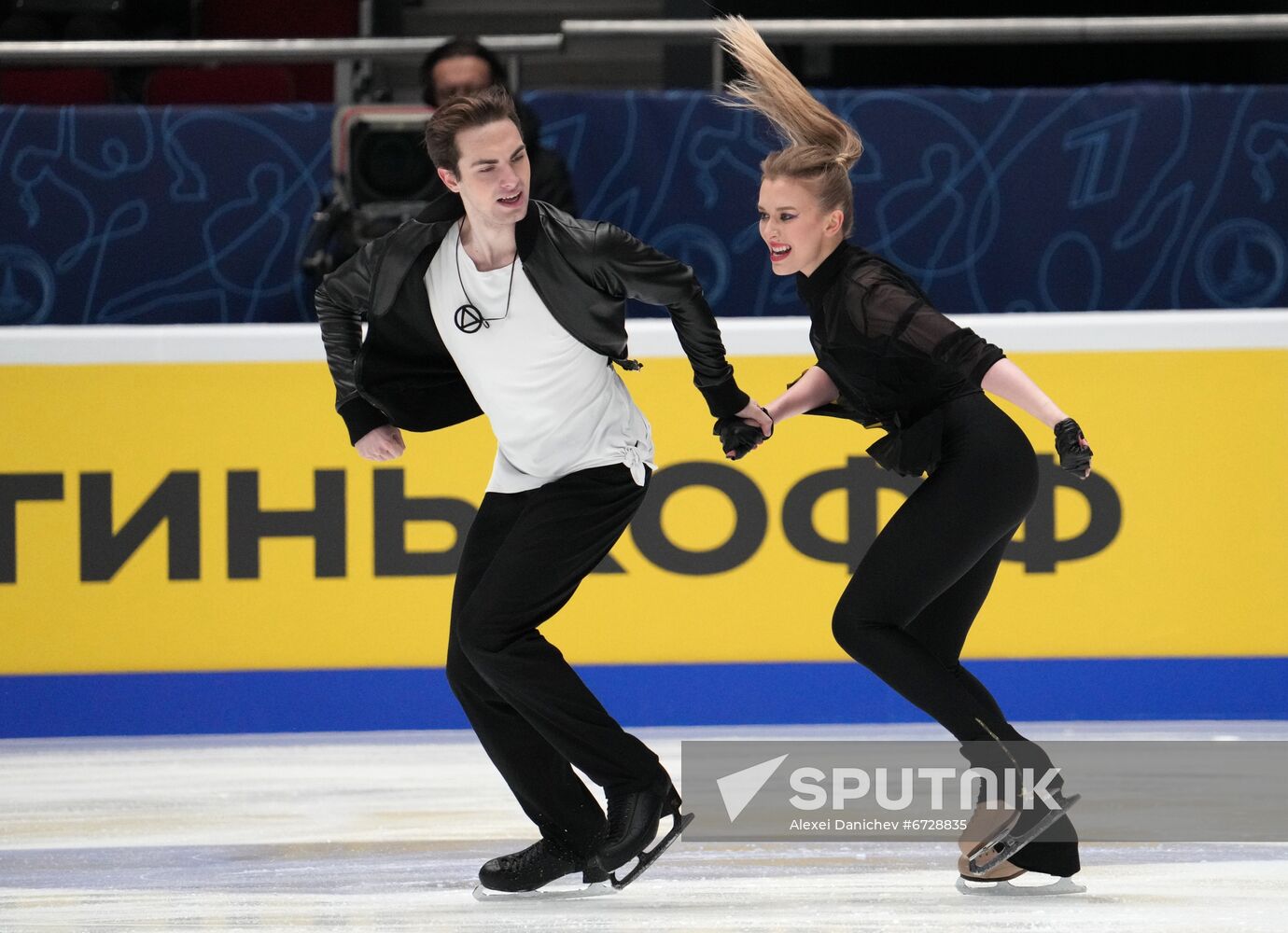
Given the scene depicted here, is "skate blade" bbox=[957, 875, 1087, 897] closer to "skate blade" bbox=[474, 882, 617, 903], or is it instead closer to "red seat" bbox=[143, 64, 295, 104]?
"skate blade" bbox=[474, 882, 617, 903]

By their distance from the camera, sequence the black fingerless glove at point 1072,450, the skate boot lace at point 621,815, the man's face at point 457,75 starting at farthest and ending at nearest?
the man's face at point 457,75
the skate boot lace at point 621,815
the black fingerless glove at point 1072,450

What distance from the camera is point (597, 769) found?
2.74 meters

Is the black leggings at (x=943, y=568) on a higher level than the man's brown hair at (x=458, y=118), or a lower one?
lower

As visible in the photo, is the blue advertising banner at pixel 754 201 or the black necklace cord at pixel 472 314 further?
the blue advertising banner at pixel 754 201

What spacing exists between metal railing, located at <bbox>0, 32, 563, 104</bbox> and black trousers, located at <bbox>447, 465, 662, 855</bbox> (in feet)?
7.18

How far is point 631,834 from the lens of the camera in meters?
2.74

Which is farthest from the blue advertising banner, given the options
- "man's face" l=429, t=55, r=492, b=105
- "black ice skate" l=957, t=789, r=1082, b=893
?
"black ice skate" l=957, t=789, r=1082, b=893

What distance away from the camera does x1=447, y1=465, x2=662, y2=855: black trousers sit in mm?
2686

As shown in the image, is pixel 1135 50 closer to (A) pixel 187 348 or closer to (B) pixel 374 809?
(A) pixel 187 348

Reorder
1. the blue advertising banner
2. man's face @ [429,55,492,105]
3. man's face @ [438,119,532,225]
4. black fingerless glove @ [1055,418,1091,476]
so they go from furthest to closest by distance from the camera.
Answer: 1. the blue advertising banner
2. man's face @ [429,55,492,105]
3. man's face @ [438,119,532,225]
4. black fingerless glove @ [1055,418,1091,476]

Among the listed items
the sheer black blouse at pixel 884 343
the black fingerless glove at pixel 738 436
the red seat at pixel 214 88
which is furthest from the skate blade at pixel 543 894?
the red seat at pixel 214 88

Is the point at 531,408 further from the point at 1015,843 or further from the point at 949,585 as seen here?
the point at 1015,843

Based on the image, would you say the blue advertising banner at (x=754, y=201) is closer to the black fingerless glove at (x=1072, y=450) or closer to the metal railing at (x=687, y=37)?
the metal railing at (x=687, y=37)

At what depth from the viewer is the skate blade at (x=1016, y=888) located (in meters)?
2.71
